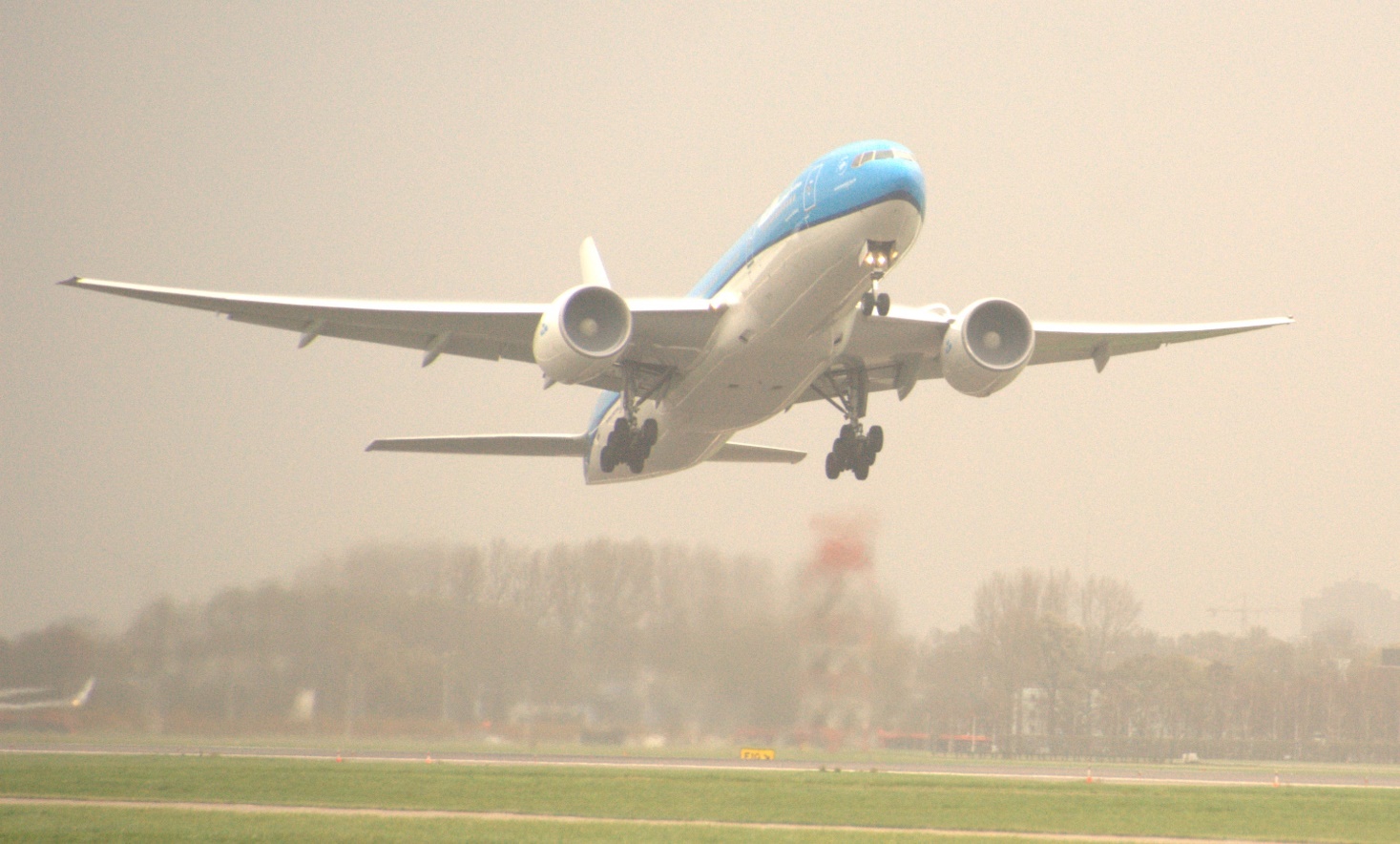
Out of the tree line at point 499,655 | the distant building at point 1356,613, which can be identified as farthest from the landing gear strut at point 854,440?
the distant building at point 1356,613

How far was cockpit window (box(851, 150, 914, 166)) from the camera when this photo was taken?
21744mm

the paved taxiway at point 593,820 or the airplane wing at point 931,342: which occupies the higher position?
the airplane wing at point 931,342

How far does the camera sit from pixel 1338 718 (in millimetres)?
63344

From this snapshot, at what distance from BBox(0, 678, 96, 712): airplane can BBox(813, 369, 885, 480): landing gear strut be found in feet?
83.1

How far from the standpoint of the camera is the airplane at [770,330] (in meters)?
22.1

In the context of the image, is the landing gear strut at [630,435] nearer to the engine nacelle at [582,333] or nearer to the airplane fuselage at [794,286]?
the airplane fuselage at [794,286]

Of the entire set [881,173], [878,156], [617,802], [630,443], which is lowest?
[617,802]

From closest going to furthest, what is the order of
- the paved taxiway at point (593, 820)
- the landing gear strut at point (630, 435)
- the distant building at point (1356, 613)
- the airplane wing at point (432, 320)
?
the airplane wing at point (432, 320) → the paved taxiway at point (593, 820) → the landing gear strut at point (630, 435) → the distant building at point (1356, 613)

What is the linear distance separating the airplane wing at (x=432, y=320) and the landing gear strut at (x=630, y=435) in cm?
80

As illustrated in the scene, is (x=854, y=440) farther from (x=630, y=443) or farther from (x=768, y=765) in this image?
(x=768, y=765)

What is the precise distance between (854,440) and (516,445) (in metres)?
9.30

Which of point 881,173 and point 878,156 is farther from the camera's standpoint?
point 878,156

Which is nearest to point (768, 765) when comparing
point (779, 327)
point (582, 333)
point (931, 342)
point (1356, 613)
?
point (931, 342)

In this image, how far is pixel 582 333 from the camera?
24047mm
